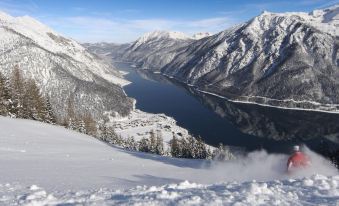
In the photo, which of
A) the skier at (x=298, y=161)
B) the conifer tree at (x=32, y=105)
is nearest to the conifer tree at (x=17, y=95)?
the conifer tree at (x=32, y=105)

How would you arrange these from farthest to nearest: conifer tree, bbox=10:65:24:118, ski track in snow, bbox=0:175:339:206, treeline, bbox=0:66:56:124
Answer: conifer tree, bbox=10:65:24:118, treeline, bbox=0:66:56:124, ski track in snow, bbox=0:175:339:206

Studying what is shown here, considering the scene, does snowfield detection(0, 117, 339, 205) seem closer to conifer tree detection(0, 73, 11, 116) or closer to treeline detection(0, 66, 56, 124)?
conifer tree detection(0, 73, 11, 116)

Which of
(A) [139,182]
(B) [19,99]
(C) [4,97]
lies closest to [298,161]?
(A) [139,182]

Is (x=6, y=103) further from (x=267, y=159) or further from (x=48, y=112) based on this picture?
(x=267, y=159)

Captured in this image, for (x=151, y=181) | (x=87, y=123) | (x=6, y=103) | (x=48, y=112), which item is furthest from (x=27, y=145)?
(x=87, y=123)

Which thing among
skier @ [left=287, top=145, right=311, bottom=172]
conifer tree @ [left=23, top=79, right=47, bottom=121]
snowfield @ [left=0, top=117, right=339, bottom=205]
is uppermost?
conifer tree @ [left=23, top=79, right=47, bottom=121]

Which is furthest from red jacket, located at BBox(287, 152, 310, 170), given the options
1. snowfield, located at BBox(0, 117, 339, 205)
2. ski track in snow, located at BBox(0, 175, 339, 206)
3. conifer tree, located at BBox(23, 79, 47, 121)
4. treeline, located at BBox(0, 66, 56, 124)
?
conifer tree, located at BBox(23, 79, 47, 121)

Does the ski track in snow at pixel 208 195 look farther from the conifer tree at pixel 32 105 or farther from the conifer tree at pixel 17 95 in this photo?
the conifer tree at pixel 32 105
